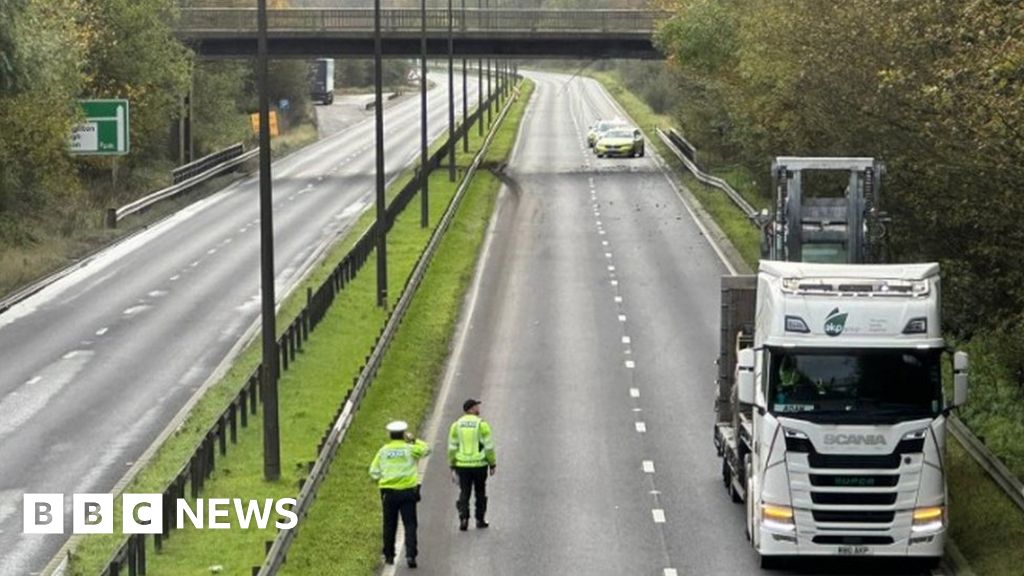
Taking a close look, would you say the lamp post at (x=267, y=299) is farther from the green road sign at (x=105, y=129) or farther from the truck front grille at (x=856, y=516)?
the green road sign at (x=105, y=129)

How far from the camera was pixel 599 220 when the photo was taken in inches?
2544

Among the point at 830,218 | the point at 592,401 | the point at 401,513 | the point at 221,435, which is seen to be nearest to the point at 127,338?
the point at 592,401

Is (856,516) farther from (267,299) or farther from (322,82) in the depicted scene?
(322,82)

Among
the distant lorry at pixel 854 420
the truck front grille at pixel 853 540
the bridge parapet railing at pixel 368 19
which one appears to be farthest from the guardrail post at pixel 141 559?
the bridge parapet railing at pixel 368 19

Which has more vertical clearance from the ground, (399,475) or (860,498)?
(399,475)

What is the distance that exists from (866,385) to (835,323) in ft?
2.55

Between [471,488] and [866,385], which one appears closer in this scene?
[866,385]

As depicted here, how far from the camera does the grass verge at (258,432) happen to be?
76.0 feet

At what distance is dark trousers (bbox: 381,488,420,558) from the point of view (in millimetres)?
22578

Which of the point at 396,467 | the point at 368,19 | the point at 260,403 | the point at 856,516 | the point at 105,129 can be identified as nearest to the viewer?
the point at 856,516

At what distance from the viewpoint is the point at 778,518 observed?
22328 mm

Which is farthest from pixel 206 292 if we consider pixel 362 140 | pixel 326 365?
pixel 362 140

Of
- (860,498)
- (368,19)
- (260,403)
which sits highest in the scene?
(368,19)

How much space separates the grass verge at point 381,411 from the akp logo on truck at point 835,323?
587 cm
